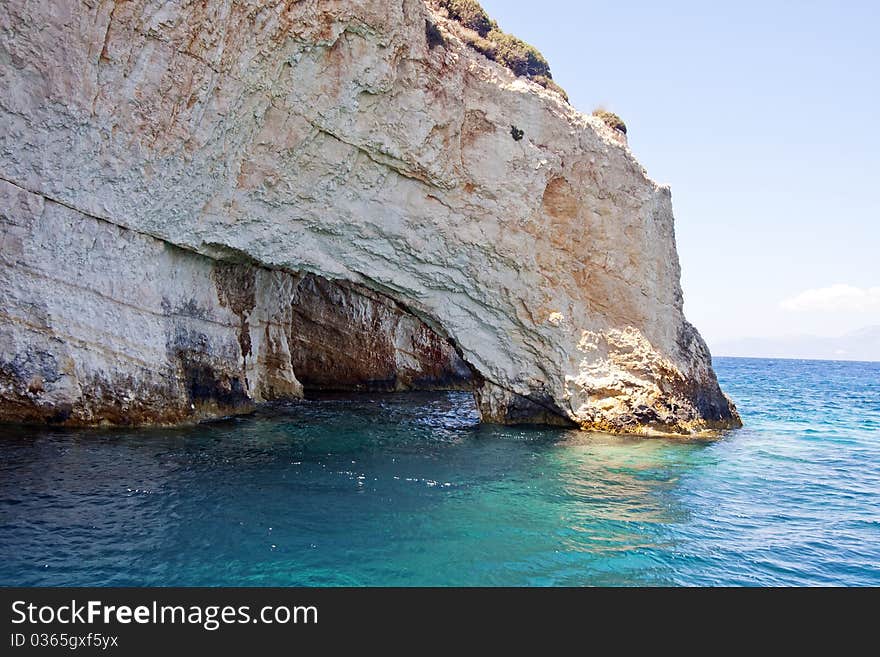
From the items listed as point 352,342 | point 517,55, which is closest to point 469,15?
point 517,55

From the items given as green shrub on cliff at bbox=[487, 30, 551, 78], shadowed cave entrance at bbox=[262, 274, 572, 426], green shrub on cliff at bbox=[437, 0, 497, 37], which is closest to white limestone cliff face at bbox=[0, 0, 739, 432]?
green shrub on cliff at bbox=[487, 30, 551, 78]

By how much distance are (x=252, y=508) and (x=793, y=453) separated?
14.3 m

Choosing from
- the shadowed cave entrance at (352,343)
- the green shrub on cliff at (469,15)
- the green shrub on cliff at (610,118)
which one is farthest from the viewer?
the shadowed cave entrance at (352,343)

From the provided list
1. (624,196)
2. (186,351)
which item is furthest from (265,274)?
(624,196)

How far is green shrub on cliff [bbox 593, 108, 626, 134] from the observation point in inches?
828

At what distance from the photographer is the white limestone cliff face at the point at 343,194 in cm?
1353

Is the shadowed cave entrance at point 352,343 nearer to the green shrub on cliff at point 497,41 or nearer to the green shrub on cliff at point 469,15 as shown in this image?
the green shrub on cliff at point 497,41

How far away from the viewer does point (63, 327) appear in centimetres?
1410

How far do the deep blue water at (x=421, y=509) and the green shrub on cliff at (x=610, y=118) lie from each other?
10347 mm

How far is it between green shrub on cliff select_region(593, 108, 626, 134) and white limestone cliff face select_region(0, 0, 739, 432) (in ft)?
3.42

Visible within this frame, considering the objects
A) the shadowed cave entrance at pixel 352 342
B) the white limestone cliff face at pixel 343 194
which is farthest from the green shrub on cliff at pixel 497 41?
the shadowed cave entrance at pixel 352 342

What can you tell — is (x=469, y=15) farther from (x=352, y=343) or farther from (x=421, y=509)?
(x=421, y=509)
